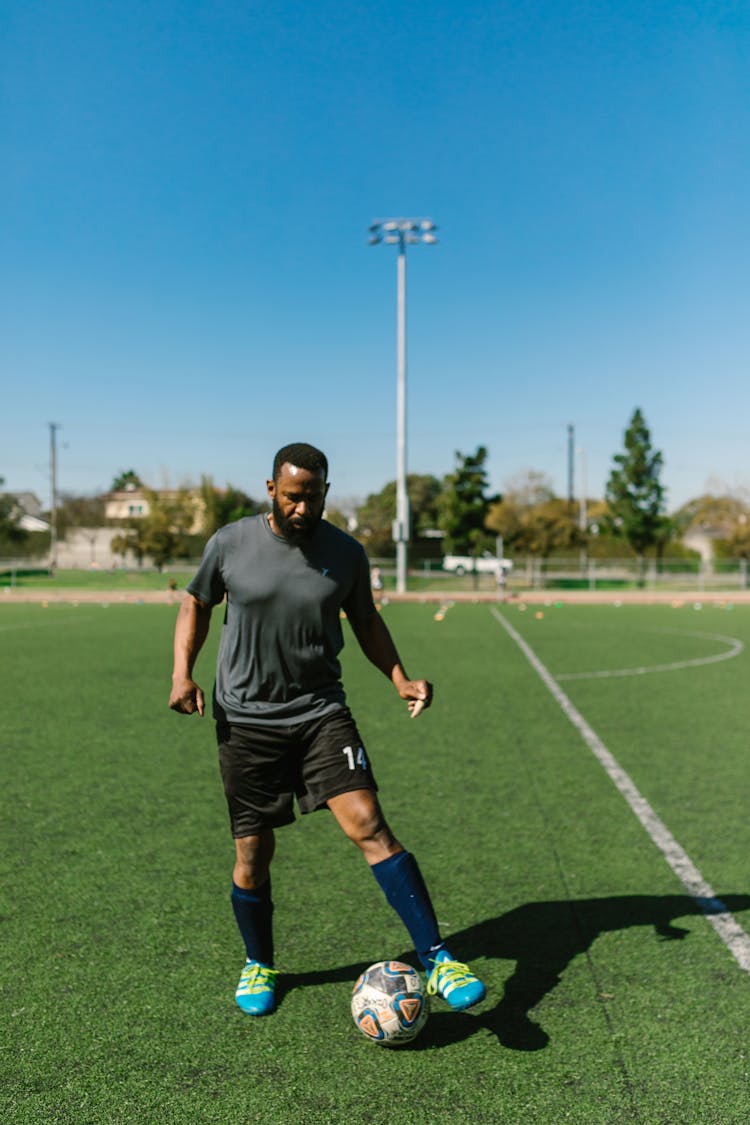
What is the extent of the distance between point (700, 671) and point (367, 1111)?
11.8 meters

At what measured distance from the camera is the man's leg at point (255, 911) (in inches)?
142

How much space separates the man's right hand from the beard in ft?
2.14

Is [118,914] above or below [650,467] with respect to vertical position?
below

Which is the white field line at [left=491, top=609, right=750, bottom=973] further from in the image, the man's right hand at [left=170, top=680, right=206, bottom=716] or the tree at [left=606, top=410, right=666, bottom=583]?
the tree at [left=606, top=410, right=666, bottom=583]

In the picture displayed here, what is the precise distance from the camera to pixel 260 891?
3707 millimetres

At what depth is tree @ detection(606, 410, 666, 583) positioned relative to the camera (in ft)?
180

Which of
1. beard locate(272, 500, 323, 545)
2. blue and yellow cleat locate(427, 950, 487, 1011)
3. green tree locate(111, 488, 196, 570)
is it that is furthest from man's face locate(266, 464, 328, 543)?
green tree locate(111, 488, 196, 570)

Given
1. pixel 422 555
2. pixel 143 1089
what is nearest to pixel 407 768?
pixel 143 1089

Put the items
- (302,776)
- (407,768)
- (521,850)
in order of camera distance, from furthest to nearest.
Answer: (407,768), (521,850), (302,776)

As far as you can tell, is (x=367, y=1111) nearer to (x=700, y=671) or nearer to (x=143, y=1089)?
(x=143, y=1089)

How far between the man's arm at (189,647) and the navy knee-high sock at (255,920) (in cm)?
71

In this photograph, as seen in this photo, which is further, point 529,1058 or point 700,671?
point 700,671

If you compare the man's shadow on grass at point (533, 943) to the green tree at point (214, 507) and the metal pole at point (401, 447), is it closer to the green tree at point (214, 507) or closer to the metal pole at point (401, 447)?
the metal pole at point (401, 447)

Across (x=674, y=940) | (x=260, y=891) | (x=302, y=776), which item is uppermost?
(x=302, y=776)
